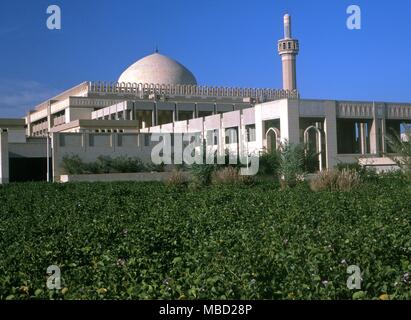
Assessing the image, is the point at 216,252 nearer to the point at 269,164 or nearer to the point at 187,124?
the point at 269,164

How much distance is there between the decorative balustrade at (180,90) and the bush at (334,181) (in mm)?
39513

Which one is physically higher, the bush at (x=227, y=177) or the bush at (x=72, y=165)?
the bush at (x=72, y=165)

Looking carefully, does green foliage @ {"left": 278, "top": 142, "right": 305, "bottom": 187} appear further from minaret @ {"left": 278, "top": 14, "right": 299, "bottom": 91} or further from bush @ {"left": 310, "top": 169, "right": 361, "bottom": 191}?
minaret @ {"left": 278, "top": 14, "right": 299, "bottom": 91}

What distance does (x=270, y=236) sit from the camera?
23.1 ft

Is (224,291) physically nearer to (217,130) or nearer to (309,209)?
(309,209)

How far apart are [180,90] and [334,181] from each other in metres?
41.8

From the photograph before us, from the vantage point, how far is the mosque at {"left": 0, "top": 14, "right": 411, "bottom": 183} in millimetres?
35562

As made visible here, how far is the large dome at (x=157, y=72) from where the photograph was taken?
58625mm

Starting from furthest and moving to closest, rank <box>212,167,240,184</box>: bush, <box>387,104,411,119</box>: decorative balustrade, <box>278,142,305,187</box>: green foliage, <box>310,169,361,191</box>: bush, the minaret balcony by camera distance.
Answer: the minaret balcony, <box>387,104,411,119</box>: decorative balustrade, <box>278,142,305,187</box>: green foliage, <box>212,167,240,184</box>: bush, <box>310,169,361,191</box>: bush

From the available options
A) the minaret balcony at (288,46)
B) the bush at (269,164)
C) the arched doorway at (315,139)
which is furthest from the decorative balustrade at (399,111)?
the minaret balcony at (288,46)

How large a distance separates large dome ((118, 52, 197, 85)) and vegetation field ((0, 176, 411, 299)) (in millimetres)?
48549

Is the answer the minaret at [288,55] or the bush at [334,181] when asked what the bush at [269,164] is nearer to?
the bush at [334,181]

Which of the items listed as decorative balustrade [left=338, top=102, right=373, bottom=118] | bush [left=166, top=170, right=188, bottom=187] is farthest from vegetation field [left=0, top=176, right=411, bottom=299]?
decorative balustrade [left=338, top=102, right=373, bottom=118]
